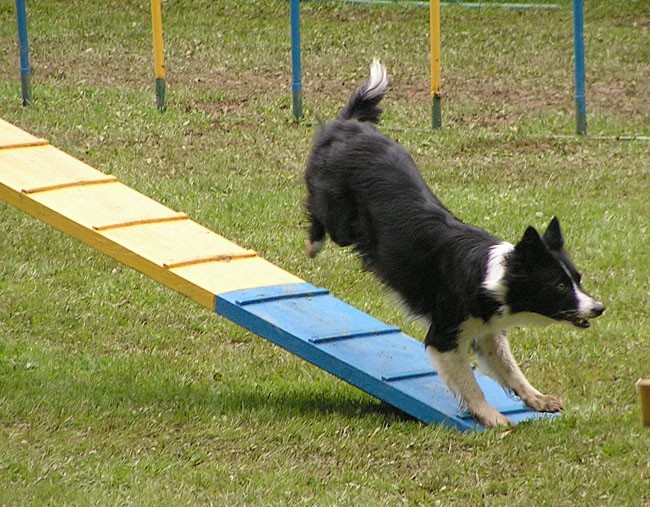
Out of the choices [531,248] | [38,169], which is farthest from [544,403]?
[38,169]

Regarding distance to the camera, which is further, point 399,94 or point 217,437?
point 399,94

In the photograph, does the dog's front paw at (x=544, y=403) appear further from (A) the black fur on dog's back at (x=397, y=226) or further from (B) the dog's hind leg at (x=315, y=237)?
(B) the dog's hind leg at (x=315, y=237)

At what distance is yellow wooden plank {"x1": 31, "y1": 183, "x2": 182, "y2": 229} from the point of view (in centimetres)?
655

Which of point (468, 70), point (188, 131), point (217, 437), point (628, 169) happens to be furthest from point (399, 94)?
point (217, 437)

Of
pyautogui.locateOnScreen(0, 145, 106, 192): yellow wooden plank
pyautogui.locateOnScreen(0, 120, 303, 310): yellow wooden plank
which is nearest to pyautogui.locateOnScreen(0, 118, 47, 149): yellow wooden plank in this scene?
pyautogui.locateOnScreen(0, 145, 106, 192): yellow wooden plank

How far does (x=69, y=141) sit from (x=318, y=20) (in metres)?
6.85

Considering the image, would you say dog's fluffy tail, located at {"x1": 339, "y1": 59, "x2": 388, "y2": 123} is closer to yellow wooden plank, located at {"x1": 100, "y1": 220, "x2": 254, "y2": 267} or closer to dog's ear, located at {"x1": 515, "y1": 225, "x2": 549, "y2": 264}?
yellow wooden plank, located at {"x1": 100, "y1": 220, "x2": 254, "y2": 267}

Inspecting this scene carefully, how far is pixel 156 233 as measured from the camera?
6.74m

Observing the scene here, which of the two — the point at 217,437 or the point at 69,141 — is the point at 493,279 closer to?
the point at 217,437

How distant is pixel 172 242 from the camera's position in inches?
262

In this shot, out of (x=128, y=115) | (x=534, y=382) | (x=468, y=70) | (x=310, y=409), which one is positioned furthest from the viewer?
(x=468, y=70)

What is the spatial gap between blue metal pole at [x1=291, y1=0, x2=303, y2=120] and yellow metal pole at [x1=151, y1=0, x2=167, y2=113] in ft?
4.73

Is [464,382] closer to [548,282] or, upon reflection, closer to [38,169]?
[548,282]

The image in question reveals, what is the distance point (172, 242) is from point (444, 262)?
1.66 m
